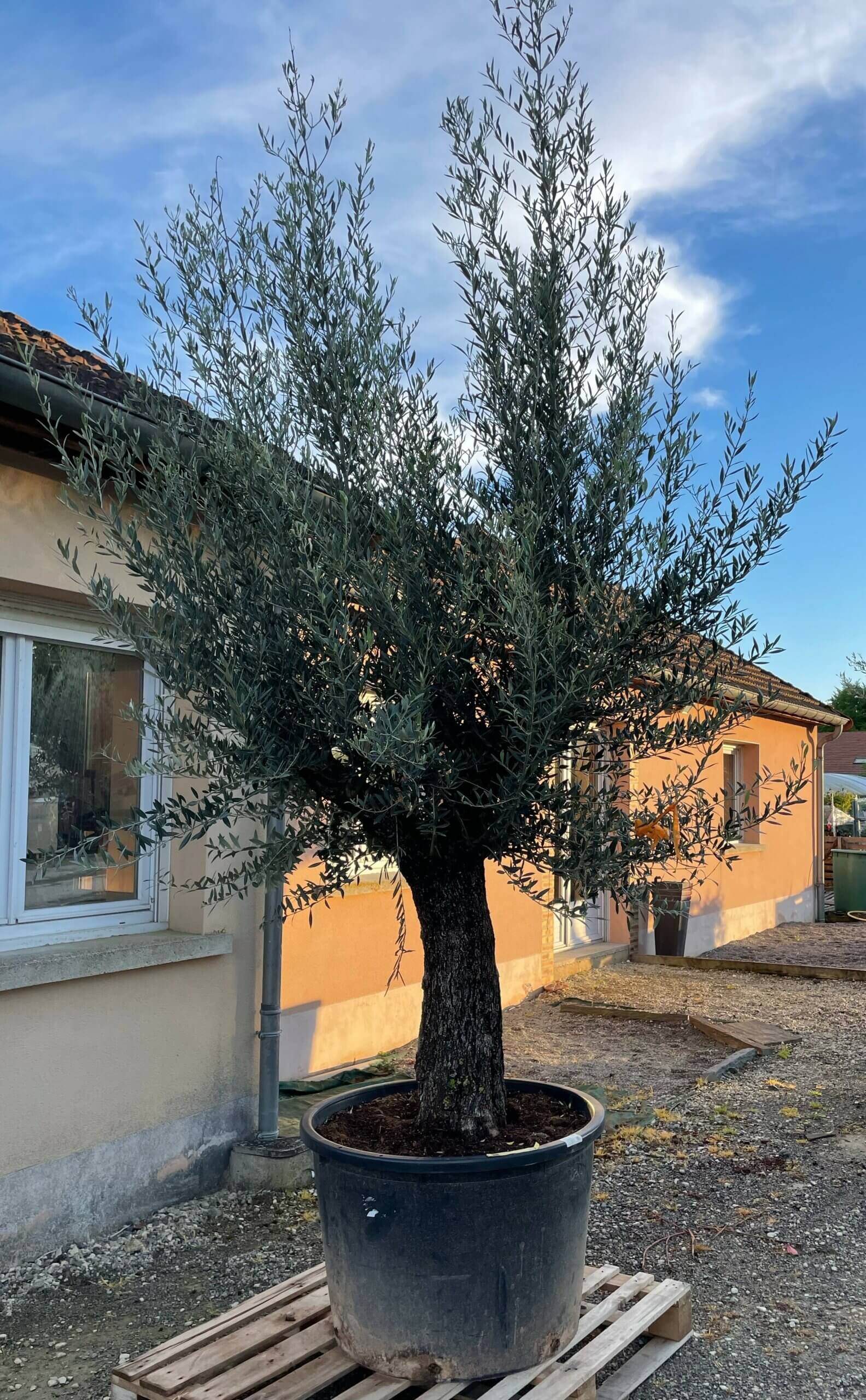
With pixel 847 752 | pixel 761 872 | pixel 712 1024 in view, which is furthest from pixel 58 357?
pixel 847 752

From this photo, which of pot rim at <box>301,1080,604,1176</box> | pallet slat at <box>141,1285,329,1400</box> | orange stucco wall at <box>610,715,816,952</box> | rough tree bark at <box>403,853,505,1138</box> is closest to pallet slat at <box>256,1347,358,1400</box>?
pallet slat at <box>141,1285,329,1400</box>

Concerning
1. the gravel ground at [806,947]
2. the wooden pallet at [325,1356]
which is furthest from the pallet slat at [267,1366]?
the gravel ground at [806,947]

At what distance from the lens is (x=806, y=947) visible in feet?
44.0

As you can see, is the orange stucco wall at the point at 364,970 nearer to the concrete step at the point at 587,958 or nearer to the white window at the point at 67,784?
the concrete step at the point at 587,958

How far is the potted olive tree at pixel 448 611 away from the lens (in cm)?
288

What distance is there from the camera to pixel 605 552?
3027mm

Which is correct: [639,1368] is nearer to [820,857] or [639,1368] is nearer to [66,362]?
[66,362]

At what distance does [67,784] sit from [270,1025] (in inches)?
61.2

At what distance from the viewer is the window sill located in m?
4.08

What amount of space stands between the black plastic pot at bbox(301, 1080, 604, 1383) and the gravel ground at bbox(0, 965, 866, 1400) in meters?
0.69

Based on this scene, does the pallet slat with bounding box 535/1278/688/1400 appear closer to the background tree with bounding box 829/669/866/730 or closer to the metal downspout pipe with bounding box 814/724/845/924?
the metal downspout pipe with bounding box 814/724/845/924

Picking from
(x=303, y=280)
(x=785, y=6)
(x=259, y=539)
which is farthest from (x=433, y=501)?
(x=785, y=6)

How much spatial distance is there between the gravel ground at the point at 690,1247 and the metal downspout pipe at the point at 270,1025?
367 mm

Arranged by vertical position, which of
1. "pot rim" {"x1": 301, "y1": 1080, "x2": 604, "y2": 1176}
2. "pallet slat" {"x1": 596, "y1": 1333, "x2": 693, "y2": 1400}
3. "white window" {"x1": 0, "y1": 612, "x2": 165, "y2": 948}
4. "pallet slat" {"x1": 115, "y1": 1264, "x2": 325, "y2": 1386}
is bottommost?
Answer: "pallet slat" {"x1": 596, "y1": 1333, "x2": 693, "y2": 1400}
